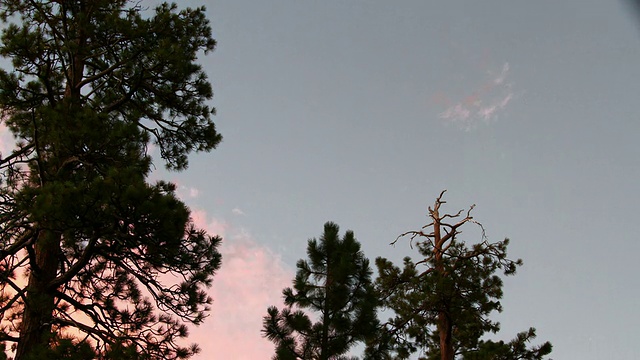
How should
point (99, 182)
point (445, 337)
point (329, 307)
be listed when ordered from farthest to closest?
point (445, 337) → point (329, 307) → point (99, 182)

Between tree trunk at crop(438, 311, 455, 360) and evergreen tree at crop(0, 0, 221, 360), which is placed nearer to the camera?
evergreen tree at crop(0, 0, 221, 360)

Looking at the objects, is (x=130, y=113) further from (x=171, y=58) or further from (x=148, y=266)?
(x=148, y=266)

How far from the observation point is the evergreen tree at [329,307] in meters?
10.2

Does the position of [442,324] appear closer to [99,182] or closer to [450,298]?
[450,298]

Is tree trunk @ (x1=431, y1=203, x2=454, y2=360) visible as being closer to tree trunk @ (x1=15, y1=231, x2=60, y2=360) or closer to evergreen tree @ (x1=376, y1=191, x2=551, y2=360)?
evergreen tree @ (x1=376, y1=191, x2=551, y2=360)

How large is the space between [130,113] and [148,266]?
3.57m

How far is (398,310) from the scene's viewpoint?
45.0 ft

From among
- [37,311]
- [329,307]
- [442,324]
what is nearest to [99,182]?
[37,311]

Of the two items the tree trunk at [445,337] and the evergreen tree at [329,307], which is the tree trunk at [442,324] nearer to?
the tree trunk at [445,337]

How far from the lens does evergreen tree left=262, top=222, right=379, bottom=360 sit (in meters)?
10.2

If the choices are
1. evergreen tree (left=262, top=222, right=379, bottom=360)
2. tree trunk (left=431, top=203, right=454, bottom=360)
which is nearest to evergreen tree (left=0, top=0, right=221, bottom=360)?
evergreen tree (left=262, top=222, right=379, bottom=360)

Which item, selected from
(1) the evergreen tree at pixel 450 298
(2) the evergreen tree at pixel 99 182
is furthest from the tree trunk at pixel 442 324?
(2) the evergreen tree at pixel 99 182

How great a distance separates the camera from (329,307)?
34.8ft

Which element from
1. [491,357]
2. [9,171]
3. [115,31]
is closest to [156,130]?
[115,31]
